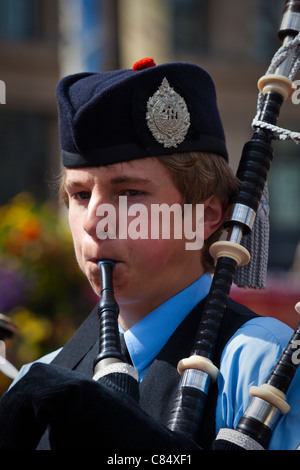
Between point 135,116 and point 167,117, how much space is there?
85 mm

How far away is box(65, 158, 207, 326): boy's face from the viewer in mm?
1891

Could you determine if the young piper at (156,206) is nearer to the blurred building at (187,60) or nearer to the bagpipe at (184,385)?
the bagpipe at (184,385)

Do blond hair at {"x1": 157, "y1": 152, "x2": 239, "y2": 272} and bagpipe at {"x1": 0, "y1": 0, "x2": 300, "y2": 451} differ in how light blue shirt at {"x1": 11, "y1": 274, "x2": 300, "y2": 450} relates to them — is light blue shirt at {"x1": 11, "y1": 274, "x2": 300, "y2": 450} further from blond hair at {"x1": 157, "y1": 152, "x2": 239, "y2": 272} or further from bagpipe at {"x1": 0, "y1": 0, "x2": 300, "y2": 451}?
blond hair at {"x1": 157, "y1": 152, "x2": 239, "y2": 272}

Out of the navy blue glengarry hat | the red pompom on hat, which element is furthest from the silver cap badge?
the red pompom on hat

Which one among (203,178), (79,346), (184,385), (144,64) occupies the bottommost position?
(79,346)

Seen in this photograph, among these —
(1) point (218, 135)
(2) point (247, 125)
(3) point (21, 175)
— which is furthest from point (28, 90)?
(1) point (218, 135)

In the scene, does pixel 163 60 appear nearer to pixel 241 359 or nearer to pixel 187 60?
pixel 187 60

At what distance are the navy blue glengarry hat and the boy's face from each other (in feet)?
0.13

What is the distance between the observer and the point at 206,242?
6.89ft

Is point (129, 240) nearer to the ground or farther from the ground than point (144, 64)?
nearer to the ground

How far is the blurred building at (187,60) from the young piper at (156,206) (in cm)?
1219

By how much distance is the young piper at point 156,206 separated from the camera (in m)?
1.84
